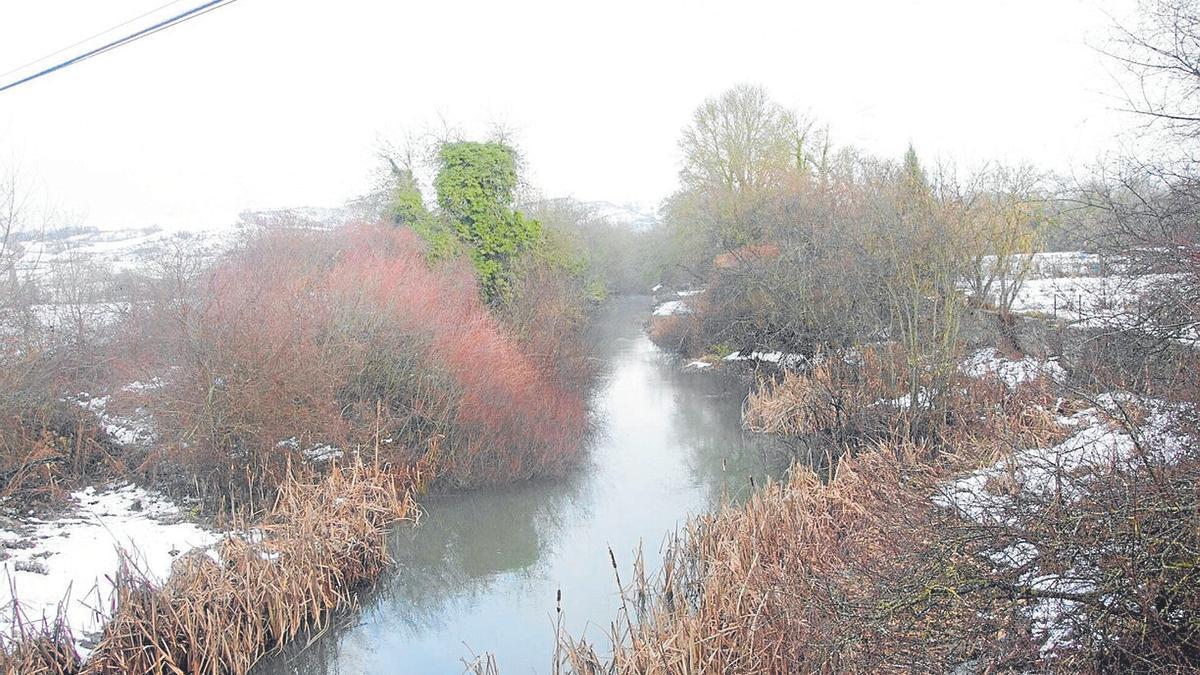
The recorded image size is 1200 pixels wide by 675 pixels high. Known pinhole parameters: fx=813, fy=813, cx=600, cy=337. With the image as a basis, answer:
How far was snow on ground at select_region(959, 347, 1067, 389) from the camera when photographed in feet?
39.1

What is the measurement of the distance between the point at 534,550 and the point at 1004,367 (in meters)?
8.30

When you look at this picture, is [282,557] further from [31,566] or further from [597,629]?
[597,629]

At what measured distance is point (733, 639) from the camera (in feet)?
19.6

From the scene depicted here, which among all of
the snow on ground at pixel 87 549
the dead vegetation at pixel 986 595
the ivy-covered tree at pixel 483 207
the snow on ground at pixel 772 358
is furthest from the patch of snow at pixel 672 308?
the dead vegetation at pixel 986 595

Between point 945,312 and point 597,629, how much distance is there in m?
7.89

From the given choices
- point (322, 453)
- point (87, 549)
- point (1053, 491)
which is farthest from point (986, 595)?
point (322, 453)

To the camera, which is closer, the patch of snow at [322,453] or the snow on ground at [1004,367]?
the patch of snow at [322,453]

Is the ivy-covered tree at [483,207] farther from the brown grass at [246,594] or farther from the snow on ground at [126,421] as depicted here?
the brown grass at [246,594]

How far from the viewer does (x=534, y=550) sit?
10602 millimetres

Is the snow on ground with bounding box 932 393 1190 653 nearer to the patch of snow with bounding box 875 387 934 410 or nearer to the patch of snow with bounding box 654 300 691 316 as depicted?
the patch of snow with bounding box 875 387 934 410

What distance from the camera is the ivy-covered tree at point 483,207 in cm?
2077

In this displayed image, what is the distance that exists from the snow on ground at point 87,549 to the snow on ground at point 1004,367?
34.6 feet

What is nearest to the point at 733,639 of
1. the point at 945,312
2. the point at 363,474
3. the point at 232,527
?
the point at 232,527

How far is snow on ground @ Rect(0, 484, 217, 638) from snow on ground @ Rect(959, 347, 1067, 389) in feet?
34.6
